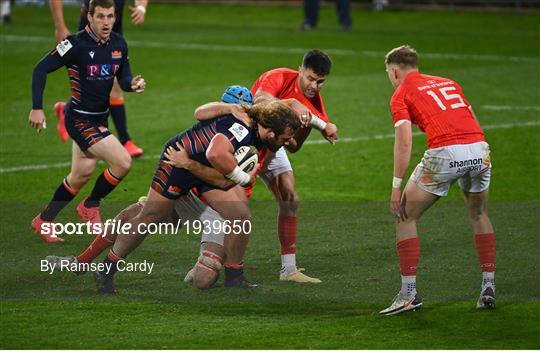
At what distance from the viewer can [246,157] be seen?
9.80 metres

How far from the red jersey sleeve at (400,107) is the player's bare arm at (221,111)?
1.16m

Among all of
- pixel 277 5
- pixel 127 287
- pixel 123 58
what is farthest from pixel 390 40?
pixel 127 287

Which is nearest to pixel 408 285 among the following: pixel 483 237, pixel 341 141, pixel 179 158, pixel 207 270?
pixel 483 237

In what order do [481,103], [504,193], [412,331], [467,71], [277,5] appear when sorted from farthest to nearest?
[277,5] → [467,71] → [481,103] → [504,193] → [412,331]

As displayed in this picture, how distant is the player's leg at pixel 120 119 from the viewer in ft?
53.4

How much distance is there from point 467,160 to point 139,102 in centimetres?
1211

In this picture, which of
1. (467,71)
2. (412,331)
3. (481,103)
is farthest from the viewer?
(467,71)

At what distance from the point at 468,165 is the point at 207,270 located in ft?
7.80

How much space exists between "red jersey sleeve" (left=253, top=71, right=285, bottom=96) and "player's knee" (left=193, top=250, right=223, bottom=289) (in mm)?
1551

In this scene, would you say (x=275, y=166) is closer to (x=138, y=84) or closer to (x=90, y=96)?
(x=138, y=84)

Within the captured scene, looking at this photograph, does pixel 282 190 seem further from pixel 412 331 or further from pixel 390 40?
pixel 390 40

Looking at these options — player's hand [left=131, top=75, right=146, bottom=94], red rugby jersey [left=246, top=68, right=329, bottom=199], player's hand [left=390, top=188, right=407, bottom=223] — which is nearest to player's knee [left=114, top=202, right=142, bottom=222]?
red rugby jersey [left=246, top=68, right=329, bottom=199]

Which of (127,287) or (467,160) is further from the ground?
(467,160)

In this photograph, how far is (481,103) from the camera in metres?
20.7
